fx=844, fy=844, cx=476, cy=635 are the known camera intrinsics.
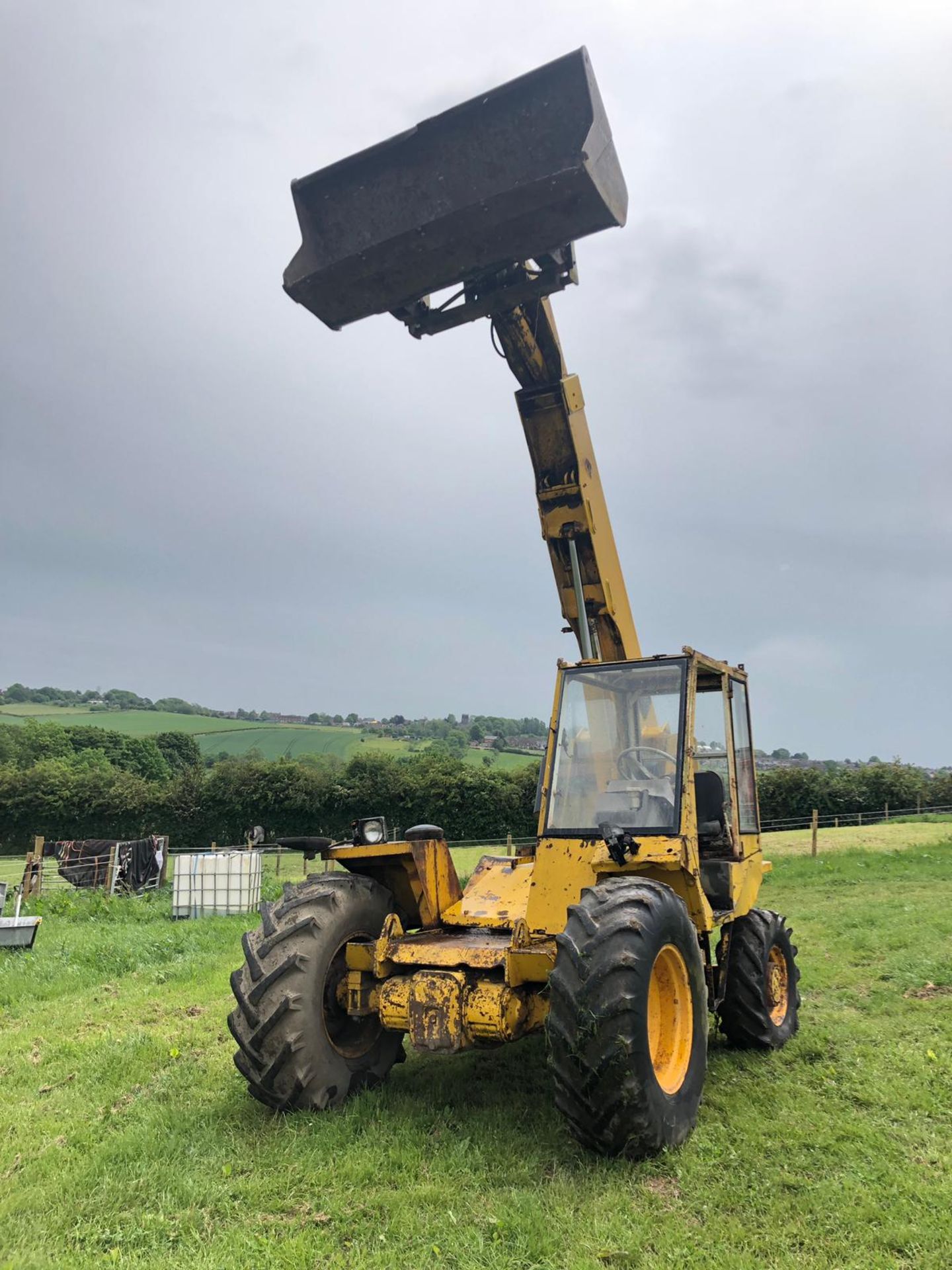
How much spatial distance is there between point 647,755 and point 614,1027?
2.06 m

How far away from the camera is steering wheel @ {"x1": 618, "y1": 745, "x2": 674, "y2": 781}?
5.45 m

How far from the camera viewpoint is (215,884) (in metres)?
15.9

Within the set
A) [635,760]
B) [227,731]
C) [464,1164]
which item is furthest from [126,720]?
[464,1164]

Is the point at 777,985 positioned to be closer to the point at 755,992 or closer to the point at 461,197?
the point at 755,992

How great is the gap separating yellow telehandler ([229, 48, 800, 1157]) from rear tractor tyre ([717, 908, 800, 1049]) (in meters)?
0.02

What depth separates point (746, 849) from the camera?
6.50 meters

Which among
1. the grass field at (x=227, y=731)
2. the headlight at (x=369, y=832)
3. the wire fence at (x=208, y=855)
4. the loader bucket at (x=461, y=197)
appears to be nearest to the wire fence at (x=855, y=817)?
the wire fence at (x=208, y=855)

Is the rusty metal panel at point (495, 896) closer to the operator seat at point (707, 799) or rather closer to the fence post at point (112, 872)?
the operator seat at point (707, 799)

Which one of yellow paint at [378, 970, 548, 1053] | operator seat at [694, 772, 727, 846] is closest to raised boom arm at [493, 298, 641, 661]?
operator seat at [694, 772, 727, 846]

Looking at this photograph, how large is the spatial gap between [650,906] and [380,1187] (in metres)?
1.82

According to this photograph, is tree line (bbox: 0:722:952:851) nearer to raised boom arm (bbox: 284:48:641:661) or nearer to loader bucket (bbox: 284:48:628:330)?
raised boom arm (bbox: 284:48:641:661)

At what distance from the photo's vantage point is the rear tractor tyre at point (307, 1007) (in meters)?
4.58

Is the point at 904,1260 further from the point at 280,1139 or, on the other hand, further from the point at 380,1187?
the point at 280,1139

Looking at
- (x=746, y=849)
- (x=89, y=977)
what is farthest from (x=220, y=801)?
(x=746, y=849)
